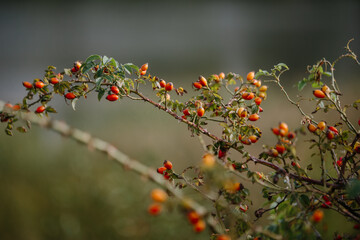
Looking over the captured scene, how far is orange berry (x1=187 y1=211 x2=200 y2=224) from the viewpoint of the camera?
13.2 inches

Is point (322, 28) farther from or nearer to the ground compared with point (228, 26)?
nearer to the ground

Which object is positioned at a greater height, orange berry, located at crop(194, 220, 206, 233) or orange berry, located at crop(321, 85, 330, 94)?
orange berry, located at crop(321, 85, 330, 94)

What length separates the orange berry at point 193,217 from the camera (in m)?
0.33

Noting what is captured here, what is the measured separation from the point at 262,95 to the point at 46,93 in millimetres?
452

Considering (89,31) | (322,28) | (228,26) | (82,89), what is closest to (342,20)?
(322,28)

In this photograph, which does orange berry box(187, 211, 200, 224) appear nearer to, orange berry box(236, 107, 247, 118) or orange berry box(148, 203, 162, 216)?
orange berry box(148, 203, 162, 216)

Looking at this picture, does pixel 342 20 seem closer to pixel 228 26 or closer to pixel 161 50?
pixel 228 26

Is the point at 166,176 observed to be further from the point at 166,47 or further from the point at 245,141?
the point at 166,47

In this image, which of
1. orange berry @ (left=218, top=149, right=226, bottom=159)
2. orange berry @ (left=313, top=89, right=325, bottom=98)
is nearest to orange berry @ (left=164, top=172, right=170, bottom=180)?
orange berry @ (left=218, top=149, right=226, bottom=159)

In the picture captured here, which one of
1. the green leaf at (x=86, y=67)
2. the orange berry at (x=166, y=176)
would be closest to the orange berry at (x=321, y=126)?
the orange berry at (x=166, y=176)

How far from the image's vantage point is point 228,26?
308 cm

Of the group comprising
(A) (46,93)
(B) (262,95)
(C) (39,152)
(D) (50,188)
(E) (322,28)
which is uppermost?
(E) (322,28)

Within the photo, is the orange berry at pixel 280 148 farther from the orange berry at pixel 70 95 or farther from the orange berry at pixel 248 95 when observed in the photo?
the orange berry at pixel 70 95

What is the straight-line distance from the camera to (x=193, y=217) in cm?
34
